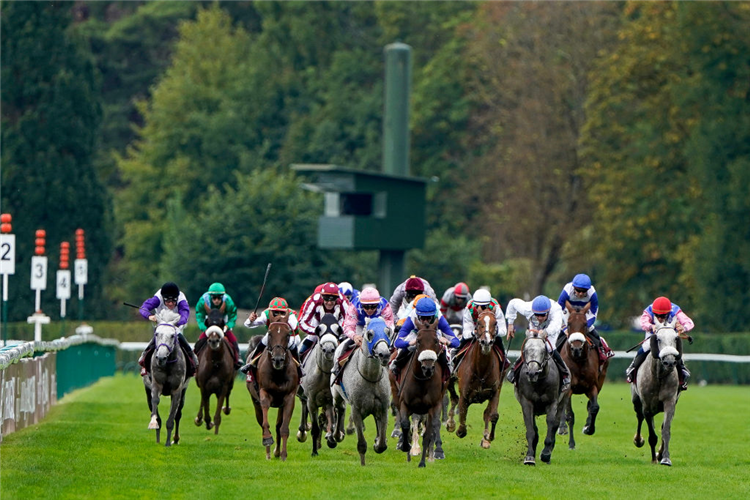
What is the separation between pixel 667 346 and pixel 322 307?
4063 mm

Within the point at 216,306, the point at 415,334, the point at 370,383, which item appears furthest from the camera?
the point at 216,306

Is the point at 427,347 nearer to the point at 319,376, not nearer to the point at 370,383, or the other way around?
the point at 370,383

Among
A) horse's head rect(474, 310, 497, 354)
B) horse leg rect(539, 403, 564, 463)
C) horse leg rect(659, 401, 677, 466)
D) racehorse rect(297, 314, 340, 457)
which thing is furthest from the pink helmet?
horse leg rect(659, 401, 677, 466)

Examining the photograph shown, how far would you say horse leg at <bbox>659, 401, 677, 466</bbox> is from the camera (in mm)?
17875

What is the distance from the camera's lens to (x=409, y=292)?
19656 mm

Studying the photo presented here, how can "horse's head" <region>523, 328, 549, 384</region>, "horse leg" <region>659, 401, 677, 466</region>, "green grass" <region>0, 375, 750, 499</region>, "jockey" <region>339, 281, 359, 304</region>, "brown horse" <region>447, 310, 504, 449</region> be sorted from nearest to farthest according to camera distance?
"green grass" <region>0, 375, 750, 499</region> < "horse's head" <region>523, 328, 549, 384</region> < "horse leg" <region>659, 401, 677, 466</region> < "brown horse" <region>447, 310, 504, 449</region> < "jockey" <region>339, 281, 359, 304</region>

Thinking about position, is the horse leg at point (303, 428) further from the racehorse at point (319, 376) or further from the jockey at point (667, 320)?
the jockey at point (667, 320)

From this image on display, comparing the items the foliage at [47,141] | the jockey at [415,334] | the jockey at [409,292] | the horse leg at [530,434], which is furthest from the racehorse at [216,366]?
the foliage at [47,141]

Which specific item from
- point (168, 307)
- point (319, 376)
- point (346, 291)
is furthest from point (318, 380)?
point (346, 291)

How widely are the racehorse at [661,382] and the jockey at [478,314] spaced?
169 cm

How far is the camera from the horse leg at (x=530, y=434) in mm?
17531

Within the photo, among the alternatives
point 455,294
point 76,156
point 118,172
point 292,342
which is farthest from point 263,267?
point 292,342

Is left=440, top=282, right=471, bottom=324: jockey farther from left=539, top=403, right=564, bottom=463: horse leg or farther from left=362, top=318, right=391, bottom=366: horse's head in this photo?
left=362, top=318, right=391, bottom=366: horse's head

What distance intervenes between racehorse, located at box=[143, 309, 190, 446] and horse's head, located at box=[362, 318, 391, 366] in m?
3.17
